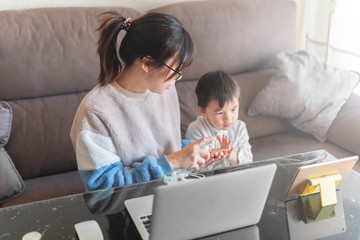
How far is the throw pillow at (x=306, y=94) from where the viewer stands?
8.36ft

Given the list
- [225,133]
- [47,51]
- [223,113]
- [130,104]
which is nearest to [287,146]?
[225,133]

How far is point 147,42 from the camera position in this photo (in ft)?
5.09

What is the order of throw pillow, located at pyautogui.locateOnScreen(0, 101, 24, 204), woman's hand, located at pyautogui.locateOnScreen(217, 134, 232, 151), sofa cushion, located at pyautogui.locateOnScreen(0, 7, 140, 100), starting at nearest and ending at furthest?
woman's hand, located at pyautogui.locateOnScreen(217, 134, 232, 151) < throw pillow, located at pyautogui.locateOnScreen(0, 101, 24, 204) < sofa cushion, located at pyautogui.locateOnScreen(0, 7, 140, 100)

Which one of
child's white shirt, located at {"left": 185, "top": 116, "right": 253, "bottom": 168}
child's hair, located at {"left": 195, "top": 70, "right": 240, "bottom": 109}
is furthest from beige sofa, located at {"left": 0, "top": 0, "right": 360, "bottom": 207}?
child's hair, located at {"left": 195, "top": 70, "right": 240, "bottom": 109}

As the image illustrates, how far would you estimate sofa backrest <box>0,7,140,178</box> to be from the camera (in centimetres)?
221

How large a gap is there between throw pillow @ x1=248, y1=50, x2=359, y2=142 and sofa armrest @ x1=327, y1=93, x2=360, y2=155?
32mm

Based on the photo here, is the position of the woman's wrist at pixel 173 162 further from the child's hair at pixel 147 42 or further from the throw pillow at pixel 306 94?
the throw pillow at pixel 306 94

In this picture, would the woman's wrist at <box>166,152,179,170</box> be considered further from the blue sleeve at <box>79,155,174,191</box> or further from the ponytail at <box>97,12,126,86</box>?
the ponytail at <box>97,12,126,86</box>

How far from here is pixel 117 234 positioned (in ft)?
4.26

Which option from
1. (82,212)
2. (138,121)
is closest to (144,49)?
(138,121)

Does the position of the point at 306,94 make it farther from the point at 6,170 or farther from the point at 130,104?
the point at 6,170

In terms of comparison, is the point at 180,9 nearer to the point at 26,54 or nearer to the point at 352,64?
the point at 26,54

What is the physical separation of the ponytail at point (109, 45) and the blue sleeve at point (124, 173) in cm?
32

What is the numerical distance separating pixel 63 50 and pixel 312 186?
1417 mm
